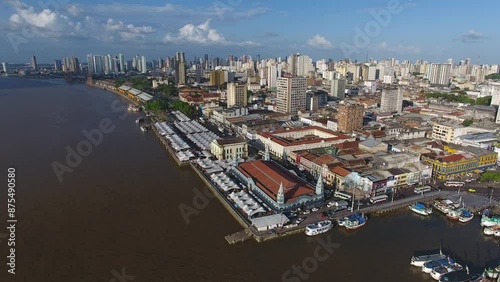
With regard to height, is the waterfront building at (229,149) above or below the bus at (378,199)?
→ above

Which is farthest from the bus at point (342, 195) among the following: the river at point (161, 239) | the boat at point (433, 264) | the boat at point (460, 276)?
the boat at point (460, 276)

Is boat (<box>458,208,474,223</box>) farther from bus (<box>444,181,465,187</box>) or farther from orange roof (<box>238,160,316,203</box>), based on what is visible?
orange roof (<box>238,160,316,203</box>)

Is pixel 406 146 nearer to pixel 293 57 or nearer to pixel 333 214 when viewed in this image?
pixel 333 214

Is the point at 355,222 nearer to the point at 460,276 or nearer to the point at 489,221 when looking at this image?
the point at 460,276

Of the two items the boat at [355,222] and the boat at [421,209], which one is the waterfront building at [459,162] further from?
Result: the boat at [355,222]

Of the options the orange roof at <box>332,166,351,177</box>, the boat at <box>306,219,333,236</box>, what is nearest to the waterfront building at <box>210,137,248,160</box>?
the orange roof at <box>332,166,351,177</box>
